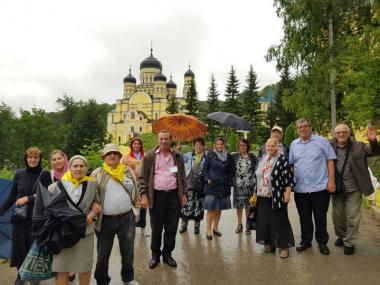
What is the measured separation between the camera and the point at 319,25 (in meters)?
17.8

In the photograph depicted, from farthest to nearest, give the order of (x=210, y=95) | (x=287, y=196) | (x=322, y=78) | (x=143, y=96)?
1. (x=143, y=96)
2. (x=210, y=95)
3. (x=322, y=78)
4. (x=287, y=196)

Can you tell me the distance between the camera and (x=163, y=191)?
5020 millimetres

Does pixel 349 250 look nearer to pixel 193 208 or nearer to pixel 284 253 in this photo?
pixel 284 253

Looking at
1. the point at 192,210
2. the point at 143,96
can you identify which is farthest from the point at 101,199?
the point at 143,96

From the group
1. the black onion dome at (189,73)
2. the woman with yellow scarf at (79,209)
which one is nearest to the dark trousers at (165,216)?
the woman with yellow scarf at (79,209)

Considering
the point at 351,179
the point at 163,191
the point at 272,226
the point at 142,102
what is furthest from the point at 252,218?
the point at 142,102

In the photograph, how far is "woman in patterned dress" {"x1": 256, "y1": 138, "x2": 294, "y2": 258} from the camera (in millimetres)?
5328

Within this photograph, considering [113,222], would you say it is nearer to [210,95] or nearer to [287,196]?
[287,196]

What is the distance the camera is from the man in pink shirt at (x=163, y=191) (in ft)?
16.5

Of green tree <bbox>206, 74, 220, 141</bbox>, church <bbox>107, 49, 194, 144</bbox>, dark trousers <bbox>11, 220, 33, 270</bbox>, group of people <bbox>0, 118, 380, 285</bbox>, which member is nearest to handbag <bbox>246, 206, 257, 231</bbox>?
group of people <bbox>0, 118, 380, 285</bbox>

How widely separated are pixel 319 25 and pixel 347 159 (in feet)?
46.3

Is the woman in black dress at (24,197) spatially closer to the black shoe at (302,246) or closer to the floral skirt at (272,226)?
the floral skirt at (272,226)

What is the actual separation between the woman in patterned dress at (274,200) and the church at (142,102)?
82.3 m

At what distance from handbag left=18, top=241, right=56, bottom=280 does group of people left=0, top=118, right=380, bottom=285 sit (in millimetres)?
363
